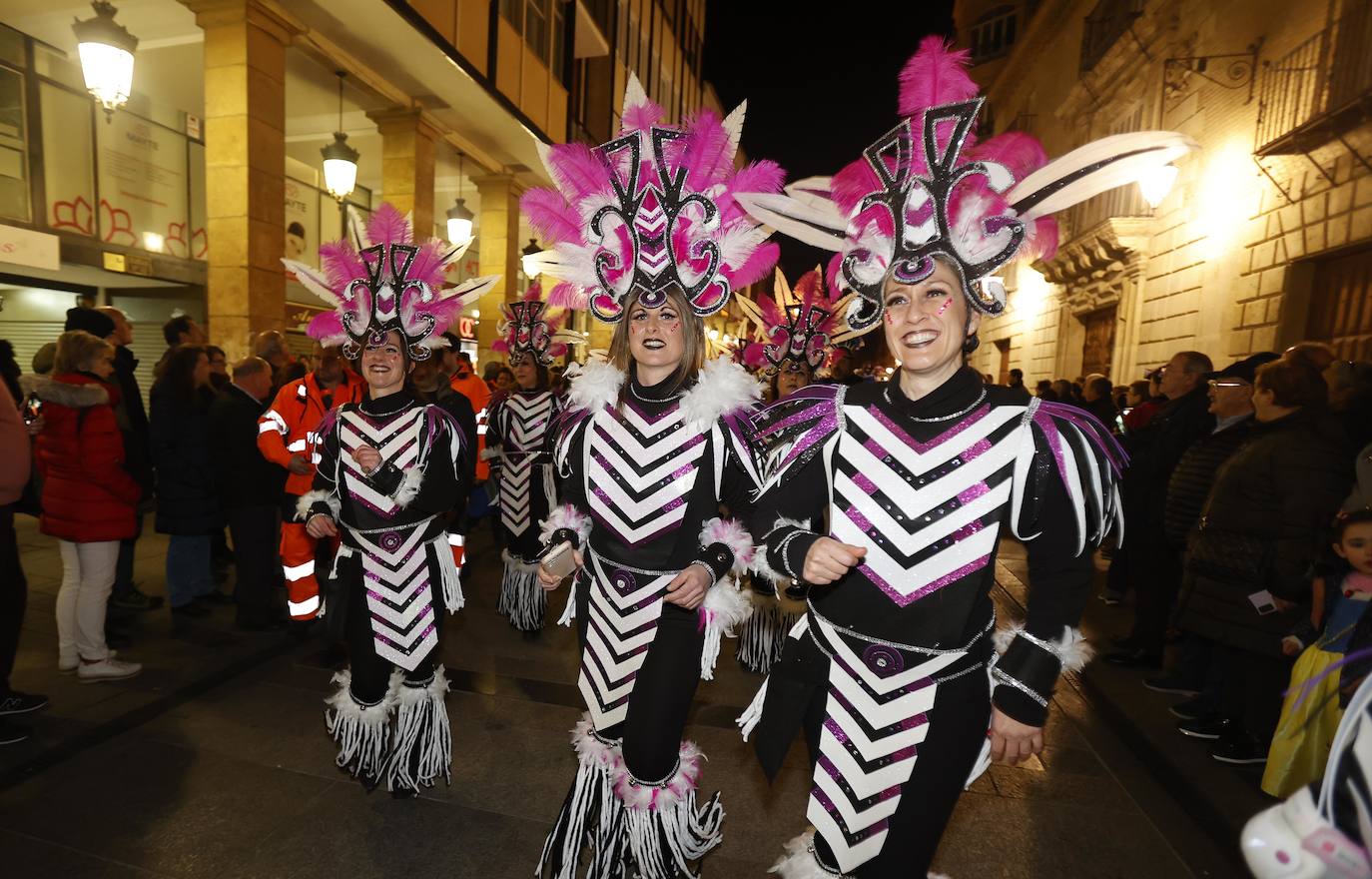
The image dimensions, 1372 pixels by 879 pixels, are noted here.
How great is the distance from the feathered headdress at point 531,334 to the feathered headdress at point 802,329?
1.95m

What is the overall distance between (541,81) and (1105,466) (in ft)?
49.3

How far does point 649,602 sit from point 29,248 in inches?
401

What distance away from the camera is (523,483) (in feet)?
20.2

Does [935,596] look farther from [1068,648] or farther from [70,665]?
[70,665]

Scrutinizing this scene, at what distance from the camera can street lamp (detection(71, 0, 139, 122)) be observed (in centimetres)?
→ 599

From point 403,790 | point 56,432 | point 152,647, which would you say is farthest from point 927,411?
point 152,647

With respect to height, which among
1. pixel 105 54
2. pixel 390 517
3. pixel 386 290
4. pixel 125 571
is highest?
pixel 105 54

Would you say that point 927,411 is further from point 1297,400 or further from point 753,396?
point 1297,400

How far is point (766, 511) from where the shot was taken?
2189 millimetres

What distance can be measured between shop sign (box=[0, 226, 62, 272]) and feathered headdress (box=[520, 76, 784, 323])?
355 inches

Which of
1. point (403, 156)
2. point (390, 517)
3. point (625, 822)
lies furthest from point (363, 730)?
point (403, 156)

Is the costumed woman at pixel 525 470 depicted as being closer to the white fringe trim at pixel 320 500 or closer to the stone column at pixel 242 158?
the white fringe trim at pixel 320 500

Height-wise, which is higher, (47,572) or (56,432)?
(56,432)

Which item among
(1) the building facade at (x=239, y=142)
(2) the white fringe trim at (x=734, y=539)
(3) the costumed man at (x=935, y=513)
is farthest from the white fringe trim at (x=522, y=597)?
(1) the building facade at (x=239, y=142)
